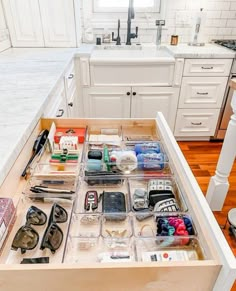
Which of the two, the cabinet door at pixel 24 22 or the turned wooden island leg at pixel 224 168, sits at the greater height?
the cabinet door at pixel 24 22

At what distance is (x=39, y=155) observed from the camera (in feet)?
2.91

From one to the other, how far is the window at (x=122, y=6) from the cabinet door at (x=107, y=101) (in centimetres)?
92

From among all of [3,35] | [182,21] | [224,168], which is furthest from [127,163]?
[182,21]

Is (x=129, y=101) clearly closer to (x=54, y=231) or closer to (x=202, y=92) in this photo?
(x=202, y=92)

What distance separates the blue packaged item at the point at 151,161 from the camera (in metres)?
0.85

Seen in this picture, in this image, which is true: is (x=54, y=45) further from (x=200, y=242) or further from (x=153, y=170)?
(x=200, y=242)

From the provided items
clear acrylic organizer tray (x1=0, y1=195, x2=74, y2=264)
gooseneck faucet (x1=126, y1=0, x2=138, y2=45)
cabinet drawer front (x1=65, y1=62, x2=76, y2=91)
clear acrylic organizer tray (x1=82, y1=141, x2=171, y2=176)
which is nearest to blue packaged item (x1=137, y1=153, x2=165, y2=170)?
clear acrylic organizer tray (x1=82, y1=141, x2=171, y2=176)

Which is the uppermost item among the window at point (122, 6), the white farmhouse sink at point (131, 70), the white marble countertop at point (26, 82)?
the window at point (122, 6)

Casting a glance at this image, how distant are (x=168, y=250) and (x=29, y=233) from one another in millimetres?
346

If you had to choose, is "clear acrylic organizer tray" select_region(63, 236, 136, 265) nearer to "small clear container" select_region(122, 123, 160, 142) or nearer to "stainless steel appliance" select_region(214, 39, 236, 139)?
"small clear container" select_region(122, 123, 160, 142)

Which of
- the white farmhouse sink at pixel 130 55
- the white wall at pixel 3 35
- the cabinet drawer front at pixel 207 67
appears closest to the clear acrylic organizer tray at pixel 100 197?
the white farmhouse sink at pixel 130 55

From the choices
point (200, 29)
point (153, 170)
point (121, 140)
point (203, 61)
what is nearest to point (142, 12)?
point (200, 29)

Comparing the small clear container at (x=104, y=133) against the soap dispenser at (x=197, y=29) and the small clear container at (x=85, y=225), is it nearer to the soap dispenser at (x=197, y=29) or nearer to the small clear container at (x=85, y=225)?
the small clear container at (x=85, y=225)

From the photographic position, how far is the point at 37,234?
61 centimetres
